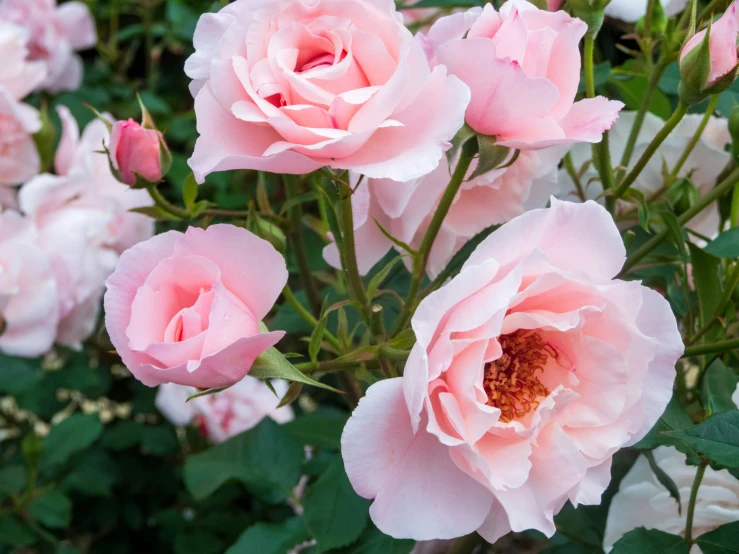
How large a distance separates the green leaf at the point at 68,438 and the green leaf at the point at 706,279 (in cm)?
90

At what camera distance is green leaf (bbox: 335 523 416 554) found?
0.64 metres

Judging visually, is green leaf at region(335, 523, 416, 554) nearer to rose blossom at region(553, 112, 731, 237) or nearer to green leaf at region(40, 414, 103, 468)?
rose blossom at region(553, 112, 731, 237)

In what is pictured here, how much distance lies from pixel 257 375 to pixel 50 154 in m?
0.74

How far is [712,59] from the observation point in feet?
1.63

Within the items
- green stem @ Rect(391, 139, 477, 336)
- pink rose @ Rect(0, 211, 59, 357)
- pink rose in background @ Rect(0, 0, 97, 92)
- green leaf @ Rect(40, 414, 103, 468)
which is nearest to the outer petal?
green stem @ Rect(391, 139, 477, 336)

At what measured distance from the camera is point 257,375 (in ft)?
1.46

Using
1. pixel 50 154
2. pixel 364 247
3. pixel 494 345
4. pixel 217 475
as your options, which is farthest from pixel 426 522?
pixel 50 154

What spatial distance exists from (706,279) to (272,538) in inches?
18.6

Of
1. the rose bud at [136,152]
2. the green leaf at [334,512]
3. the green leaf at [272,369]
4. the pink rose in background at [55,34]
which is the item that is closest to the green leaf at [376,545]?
the green leaf at [334,512]

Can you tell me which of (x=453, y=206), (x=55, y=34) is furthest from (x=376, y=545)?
(x=55, y=34)

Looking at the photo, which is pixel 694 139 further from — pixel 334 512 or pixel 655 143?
pixel 334 512

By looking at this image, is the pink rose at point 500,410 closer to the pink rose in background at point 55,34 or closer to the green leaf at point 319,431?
the green leaf at point 319,431

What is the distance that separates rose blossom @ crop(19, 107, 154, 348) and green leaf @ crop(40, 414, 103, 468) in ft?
0.74

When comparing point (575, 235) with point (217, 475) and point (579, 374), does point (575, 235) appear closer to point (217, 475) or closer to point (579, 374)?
point (579, 374)
